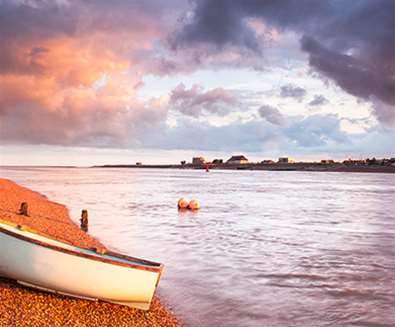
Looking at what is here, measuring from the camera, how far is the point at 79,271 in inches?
315

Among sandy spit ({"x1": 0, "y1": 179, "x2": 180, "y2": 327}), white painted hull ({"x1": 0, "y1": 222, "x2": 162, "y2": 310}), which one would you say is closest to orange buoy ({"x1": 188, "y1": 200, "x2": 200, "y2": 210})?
sandy spit ({"x1": 0, "y1": 179, "x2": 180, "y2": 327})

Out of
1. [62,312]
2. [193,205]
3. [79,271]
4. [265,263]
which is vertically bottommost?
[265,263]

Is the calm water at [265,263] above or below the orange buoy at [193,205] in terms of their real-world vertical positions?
below

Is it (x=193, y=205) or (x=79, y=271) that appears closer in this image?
(x=79, y=271)

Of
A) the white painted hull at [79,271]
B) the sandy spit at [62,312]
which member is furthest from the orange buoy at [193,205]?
the white painted hull at [79,271]

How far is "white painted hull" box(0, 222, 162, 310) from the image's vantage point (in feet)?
25.9

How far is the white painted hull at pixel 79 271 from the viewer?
7.90 meters

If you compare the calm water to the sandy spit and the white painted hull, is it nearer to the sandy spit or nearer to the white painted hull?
the sandy spit

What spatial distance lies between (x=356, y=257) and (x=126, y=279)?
35.9ft

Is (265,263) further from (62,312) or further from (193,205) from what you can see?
(193,205)

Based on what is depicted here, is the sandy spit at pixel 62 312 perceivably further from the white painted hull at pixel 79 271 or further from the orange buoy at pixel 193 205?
the orange buoy at pixel 193 205

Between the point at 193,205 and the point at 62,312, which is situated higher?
the point at 62,312

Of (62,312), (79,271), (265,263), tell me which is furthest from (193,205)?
(62,312)

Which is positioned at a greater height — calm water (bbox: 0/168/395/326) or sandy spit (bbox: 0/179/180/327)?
sandy spit (bbox: 0/179/180/327)
